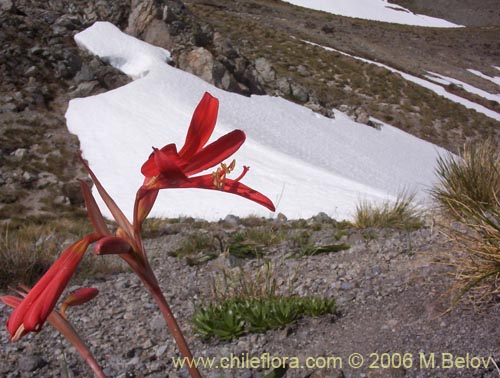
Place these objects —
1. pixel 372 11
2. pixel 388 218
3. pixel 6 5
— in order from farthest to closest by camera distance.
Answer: pixel 372 11
pixel 6 5
pixel 388 218

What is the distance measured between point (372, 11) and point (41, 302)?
60992mm

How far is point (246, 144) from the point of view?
1180 centimetres

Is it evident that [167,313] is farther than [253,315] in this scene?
No

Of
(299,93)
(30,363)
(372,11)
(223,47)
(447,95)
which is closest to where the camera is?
(30,363)

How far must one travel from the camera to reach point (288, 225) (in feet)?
24.4

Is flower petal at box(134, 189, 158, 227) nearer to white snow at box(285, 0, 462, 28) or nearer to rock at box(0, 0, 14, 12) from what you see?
rock at box(0, 0, 14, 12)

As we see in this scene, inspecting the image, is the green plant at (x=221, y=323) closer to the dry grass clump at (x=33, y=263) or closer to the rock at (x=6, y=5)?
the dry grass clump at (x=33, y=263)

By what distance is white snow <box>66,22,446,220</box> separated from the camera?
9.49 m

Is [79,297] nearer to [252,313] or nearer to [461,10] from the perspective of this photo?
[252,313]

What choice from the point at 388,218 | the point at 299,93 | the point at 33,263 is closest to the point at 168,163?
the point at 33,263

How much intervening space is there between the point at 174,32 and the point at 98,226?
653 inches

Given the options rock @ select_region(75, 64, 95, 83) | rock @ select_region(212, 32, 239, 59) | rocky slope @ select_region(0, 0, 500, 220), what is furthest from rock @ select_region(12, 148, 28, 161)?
rock @ select_region(212, 32, 239, 59)

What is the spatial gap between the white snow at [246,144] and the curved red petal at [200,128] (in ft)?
25.4

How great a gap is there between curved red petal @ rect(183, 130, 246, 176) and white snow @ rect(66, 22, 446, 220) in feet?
25.3
